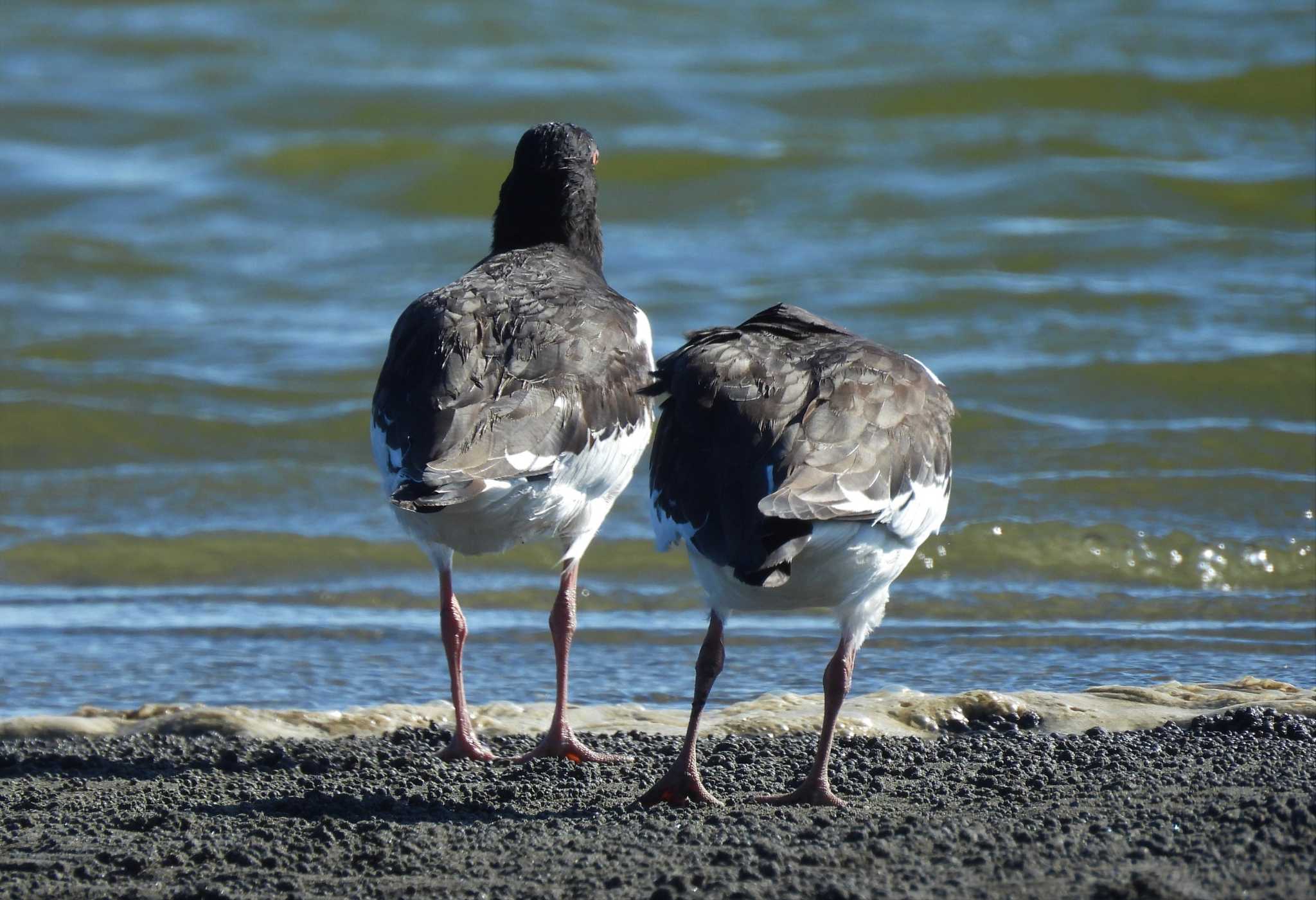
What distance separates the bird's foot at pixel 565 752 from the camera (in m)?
5.48

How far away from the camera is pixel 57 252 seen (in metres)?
15.4

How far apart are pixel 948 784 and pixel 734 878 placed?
1134 mm

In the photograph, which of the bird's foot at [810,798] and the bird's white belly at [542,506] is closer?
the bird's foot at [810,798]

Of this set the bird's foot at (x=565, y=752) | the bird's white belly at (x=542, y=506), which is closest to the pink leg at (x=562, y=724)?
the bird's foot at (x=565, y=752)

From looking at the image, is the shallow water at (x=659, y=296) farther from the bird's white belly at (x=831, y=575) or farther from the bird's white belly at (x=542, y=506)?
the bird's white belly at (x=831, y=575)

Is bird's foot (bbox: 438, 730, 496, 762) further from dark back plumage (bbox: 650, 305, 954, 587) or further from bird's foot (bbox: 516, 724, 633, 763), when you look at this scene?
dark back plumage (bbox: 650, 305, 954, 587)

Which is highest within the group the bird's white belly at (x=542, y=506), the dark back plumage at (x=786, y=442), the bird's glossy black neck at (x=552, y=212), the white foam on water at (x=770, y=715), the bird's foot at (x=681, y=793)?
the bird's glossy black neck at (x=552, y=212)

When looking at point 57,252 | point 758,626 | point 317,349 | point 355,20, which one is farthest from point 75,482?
point 355,20

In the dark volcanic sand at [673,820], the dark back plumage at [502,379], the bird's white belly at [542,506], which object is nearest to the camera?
the dark volcanic sand at [673,820]

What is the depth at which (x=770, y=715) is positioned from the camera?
5918mm

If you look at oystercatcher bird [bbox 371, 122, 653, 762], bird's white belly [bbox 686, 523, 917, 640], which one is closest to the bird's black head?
oystercatcher bird [bbox 371, 122, 653, 762]

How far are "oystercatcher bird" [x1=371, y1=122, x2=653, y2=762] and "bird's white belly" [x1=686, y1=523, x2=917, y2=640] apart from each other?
2.86ft

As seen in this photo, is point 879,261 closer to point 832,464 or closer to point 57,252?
point 57,252

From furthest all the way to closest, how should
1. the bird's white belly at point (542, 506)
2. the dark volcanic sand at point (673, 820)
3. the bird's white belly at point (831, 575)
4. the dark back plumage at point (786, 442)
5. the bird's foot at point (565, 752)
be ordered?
the bird's foot at point (565, 752)
the bird's white belly at point (542, 506)
the bird's white belly at point (831, 575)
the dark back plumage at point (786, 442)
the dark volcanic sand at point (673, 820)
